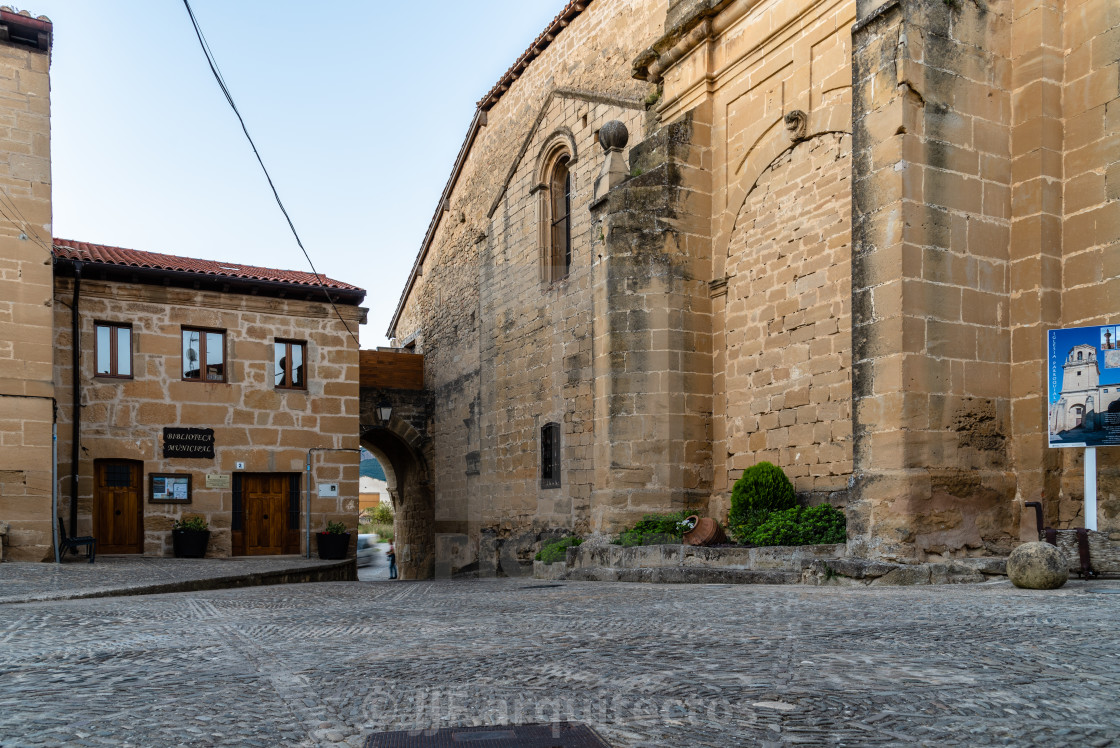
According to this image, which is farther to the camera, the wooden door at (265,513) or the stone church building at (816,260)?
the wooden door at (265,513)

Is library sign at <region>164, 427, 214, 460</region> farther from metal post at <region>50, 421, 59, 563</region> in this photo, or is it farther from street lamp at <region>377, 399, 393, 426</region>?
street lamp at <region>377, 399, 393, 426</region>

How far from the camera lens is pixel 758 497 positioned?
10.4 meters

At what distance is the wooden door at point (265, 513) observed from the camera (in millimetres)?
17906

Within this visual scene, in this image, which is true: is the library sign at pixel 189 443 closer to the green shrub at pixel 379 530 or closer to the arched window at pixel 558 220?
the arched window at pixel 558 220

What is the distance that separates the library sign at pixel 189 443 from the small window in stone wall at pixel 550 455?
6.22 metres

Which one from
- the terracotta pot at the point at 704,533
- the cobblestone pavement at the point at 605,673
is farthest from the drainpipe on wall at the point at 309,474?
the cobblestone pavement at the point at 605,673

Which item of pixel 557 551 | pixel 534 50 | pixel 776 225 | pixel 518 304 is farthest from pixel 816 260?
pixel 534 50

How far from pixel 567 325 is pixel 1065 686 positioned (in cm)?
1418

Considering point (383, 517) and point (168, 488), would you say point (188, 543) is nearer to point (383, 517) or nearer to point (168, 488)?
point (168, 488)

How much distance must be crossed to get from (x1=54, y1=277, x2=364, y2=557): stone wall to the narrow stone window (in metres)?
4.57

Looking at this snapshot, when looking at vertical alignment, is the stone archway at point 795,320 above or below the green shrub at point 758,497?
above

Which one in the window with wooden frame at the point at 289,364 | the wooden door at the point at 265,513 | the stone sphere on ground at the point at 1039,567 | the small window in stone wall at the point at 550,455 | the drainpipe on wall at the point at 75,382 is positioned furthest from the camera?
the window with wooden frame at the point at 289,364

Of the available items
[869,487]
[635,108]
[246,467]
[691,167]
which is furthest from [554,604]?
[246,467]

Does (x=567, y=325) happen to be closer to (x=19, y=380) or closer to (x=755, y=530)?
(x=755, y=530)
